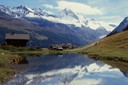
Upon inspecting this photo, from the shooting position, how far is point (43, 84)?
5584 centimetres

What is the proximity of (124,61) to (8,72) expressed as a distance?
51972mm

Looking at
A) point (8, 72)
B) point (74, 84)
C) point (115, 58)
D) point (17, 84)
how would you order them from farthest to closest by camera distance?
point (115, 58), point (8, 72), point (74, 84), point (17, 84)

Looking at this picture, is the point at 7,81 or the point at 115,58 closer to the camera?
the point at 7,81

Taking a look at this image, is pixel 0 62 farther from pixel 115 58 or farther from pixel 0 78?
pixel 115 58

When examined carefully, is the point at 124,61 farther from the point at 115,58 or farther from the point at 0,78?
the point at 0,78

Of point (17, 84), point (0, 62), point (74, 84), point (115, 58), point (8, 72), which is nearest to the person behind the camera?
point (17, 84)

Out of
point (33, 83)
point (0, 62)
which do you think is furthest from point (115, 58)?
point (33, 83)

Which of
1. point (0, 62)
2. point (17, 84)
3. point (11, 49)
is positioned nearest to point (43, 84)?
point (17, 84)

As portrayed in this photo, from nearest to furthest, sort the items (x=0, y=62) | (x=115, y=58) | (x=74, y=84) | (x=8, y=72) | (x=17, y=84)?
(x=17, y=84), (x=74, y=84), (x=8, y=72), (x=0, y=62), (x=115, y=58)

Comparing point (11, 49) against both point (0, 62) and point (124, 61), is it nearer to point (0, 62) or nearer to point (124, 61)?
point (124, 61)

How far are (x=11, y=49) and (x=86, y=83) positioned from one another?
385 ft

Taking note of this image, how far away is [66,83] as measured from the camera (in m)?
57.2

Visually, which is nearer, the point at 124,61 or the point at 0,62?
the point at 0,62

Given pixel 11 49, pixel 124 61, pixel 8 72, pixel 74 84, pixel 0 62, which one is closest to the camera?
pixel 74 84
